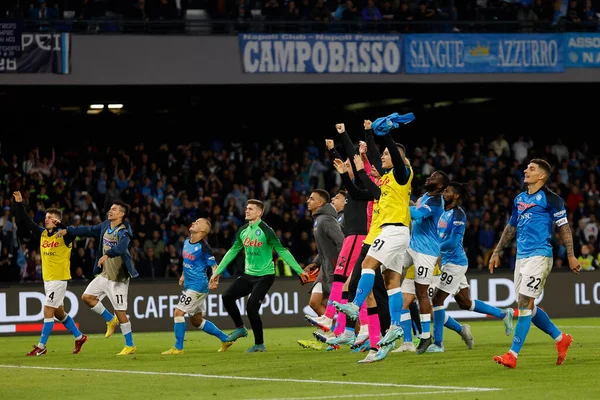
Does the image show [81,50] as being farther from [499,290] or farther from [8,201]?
[499,290]

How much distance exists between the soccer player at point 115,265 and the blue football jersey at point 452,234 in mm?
4338

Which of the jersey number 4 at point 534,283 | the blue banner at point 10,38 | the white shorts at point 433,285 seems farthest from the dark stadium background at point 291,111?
the jersey number 4 at point 534,283

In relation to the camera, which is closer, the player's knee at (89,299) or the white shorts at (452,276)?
the white shorts at (452,276)

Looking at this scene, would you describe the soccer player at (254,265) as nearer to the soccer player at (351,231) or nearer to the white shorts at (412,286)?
the soccer player at (351,231)

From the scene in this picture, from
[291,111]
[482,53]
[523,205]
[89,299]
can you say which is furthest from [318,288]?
[291,111]

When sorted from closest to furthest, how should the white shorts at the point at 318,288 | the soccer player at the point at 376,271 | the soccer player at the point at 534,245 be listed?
the soccer player at the point at 534,245
the soccer player at the point at 376,271
the white shorts at the point at 318,288

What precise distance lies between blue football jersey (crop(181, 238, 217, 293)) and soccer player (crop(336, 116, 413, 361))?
374 cm

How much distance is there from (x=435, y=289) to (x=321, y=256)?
2017mm

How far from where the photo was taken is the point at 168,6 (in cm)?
2847

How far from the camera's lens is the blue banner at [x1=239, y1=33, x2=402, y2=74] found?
2856 cm

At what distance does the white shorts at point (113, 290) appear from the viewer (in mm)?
16188

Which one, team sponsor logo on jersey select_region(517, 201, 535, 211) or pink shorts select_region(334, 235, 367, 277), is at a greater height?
team sponsor logo on jersey select_region(517, 201, 535, 211)

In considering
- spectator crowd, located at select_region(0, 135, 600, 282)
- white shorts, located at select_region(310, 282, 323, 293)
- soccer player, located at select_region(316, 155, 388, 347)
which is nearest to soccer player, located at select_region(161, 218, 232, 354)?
white shorts, located at select_region(310, 282, 323, 293)

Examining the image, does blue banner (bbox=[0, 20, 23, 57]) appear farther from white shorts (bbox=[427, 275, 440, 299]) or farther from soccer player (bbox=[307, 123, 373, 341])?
white shorts (bbox=[427, 275, 440, 299])
